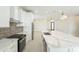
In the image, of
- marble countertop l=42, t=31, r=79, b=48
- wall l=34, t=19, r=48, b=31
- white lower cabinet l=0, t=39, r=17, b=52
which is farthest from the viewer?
wall l=34, t=19, r=48, b=31

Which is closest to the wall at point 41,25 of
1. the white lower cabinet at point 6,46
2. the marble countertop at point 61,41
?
the marble countertop at point 61,41

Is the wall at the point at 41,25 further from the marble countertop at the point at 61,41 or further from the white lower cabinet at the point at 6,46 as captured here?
the white lower cabinet at the point at 6,46

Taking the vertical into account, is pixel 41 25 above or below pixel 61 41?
above

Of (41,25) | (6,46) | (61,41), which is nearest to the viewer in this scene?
(6,46)

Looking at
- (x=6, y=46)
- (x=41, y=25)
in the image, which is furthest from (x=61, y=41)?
(x=6, y=46)

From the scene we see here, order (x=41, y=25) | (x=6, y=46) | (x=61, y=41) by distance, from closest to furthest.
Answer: (x=6, y=46), (x=61, y=41), (x=41, y=25)

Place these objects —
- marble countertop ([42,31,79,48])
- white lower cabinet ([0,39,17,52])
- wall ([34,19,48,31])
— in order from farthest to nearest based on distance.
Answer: wall ([34,19,48,31]) → marble countertop ([42,31,79,48]) → white lower cabinet ([0,39,17,52])

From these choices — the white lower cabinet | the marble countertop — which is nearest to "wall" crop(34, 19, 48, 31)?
the marble countertop

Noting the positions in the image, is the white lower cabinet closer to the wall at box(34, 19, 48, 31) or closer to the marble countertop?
the marble countertop

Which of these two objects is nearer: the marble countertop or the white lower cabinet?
the white lower cabinet

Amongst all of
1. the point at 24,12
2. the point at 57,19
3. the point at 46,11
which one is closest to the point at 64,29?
the point at 57,19

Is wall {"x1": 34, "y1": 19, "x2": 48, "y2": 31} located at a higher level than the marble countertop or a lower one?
higher

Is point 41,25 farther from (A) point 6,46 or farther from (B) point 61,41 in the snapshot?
(A) point 6,46
